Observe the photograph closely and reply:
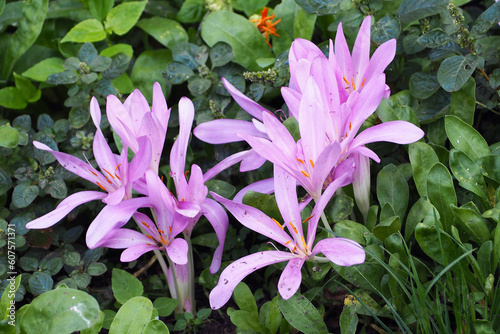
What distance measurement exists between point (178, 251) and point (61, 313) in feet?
0.88

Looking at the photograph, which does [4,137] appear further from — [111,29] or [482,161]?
[482,161]

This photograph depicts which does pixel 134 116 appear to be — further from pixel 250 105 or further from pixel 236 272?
pixel 236 272

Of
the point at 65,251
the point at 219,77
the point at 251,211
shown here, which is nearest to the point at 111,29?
the point at 219,77

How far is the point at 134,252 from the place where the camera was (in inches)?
47.1

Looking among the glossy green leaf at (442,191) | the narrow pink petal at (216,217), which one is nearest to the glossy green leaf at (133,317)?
the narrow pink petal at (216,217)

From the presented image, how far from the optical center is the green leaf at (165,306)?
1334mm

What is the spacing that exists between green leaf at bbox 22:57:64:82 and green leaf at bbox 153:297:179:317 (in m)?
0.92

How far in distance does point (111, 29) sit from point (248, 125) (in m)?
0.77

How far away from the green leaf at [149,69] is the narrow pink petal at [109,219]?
28.8 inches

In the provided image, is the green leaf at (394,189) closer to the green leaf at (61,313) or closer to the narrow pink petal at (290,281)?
the narrow pink petal at (290,281)

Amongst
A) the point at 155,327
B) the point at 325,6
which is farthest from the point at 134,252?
the point at 325,6

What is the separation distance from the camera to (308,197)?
126 centimetres

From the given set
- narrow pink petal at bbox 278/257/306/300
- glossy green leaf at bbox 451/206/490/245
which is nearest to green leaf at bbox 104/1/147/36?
narrow pink petal at bbox 278/257/306/300

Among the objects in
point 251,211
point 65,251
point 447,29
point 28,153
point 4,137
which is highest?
point 447,29
